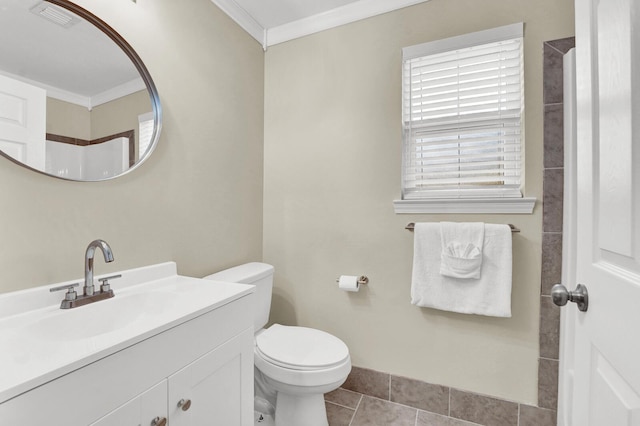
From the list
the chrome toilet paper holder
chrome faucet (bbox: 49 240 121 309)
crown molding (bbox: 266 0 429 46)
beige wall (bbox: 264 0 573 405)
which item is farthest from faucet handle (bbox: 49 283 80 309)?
crown molding (bbox: 266 0 429 46)

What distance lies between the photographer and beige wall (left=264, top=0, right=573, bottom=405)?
1507mm

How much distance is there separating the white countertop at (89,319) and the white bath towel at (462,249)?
1.05m

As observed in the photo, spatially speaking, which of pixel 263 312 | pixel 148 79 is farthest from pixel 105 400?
pixel 148 79

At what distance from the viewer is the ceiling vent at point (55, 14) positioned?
1.01 meters

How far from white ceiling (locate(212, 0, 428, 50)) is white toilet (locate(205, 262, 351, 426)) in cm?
158

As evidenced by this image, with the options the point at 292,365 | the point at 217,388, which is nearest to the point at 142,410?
the point at 217,388

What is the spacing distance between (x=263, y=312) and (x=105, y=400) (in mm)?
1049

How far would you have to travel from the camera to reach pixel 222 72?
68.5 inches

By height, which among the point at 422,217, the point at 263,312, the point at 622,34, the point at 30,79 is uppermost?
the point at 30,79

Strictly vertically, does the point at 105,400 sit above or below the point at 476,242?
below

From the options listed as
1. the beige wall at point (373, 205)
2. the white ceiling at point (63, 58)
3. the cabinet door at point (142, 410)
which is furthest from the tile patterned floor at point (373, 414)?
the white ceiling at point (63, 58)

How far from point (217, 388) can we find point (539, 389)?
1.57 metres

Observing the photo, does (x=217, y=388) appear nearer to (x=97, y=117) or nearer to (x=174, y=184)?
(x=174, y=184)

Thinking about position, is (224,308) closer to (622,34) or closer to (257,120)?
(622,34)
